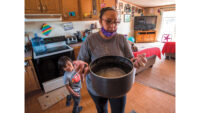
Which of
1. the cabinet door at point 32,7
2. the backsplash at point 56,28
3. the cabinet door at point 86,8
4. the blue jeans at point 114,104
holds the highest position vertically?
the cabinet door at point 86,8

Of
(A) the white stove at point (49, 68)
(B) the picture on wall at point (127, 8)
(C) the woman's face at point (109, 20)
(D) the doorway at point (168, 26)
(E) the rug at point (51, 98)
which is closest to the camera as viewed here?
(C) the woman's face at point (109, 20)

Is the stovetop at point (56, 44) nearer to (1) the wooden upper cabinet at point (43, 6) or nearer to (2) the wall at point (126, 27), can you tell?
(1) the wooden upper cabinet at point (43, 6)

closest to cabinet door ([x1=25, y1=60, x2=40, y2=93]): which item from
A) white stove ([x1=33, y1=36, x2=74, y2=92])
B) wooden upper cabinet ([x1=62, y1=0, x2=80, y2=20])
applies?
white stove ([x1=33, y1=36, x2=74, y2=92])

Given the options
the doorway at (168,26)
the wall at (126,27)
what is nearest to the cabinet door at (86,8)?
the wall at (126,27)

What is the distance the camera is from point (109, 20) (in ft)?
2.14

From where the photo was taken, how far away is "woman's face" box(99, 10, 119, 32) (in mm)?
644

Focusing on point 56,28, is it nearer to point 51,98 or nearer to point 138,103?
point 51,98

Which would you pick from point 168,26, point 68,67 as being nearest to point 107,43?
point 68,67

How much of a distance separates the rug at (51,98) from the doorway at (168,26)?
5810mm

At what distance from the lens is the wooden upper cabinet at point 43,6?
1.75m

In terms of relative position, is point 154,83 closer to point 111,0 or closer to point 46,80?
point 46,80

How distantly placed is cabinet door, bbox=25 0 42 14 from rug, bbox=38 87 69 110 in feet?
5.13
